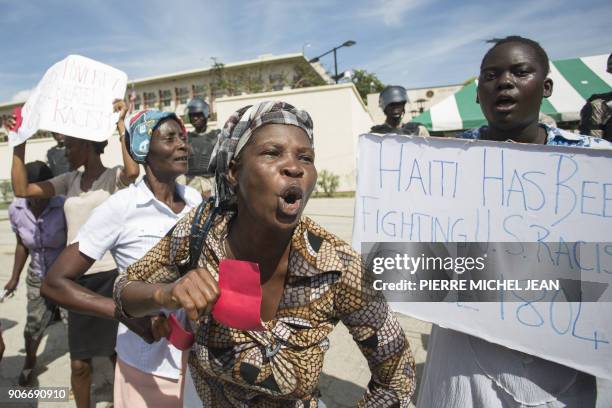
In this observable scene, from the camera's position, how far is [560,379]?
4.74 feet

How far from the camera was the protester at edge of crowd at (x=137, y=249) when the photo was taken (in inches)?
63.0

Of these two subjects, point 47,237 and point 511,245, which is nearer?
point 511,245

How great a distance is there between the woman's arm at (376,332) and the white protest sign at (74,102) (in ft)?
7.26

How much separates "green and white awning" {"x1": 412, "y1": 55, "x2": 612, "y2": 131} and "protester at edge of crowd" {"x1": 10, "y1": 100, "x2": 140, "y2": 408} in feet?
22.5

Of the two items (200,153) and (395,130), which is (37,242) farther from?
(395,130)

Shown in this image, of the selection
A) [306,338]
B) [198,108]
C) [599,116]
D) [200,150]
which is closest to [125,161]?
[306,338]

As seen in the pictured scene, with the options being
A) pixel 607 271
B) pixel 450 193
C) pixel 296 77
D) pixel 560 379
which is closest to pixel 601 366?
pixel 560 379

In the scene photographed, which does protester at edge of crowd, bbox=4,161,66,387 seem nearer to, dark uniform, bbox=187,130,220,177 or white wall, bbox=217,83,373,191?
dark uniform, bbox=187,130,220,177

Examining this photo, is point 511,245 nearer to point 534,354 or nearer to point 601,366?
point 534,354

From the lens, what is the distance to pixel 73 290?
1576 mm

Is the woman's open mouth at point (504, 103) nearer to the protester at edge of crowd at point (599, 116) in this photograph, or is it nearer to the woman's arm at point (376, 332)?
the woman's arm at point (376, 332)

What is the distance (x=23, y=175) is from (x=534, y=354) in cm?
329

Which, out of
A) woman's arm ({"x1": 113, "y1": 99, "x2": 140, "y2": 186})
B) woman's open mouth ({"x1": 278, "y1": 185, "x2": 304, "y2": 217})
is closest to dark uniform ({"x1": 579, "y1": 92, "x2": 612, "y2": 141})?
woman's open mouth ({"x1": 278, "y1": 185, "x2": 304, "y2": 217})

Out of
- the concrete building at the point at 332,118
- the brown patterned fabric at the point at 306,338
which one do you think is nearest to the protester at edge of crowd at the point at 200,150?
the brown patterned fabric at the point at 306,338
